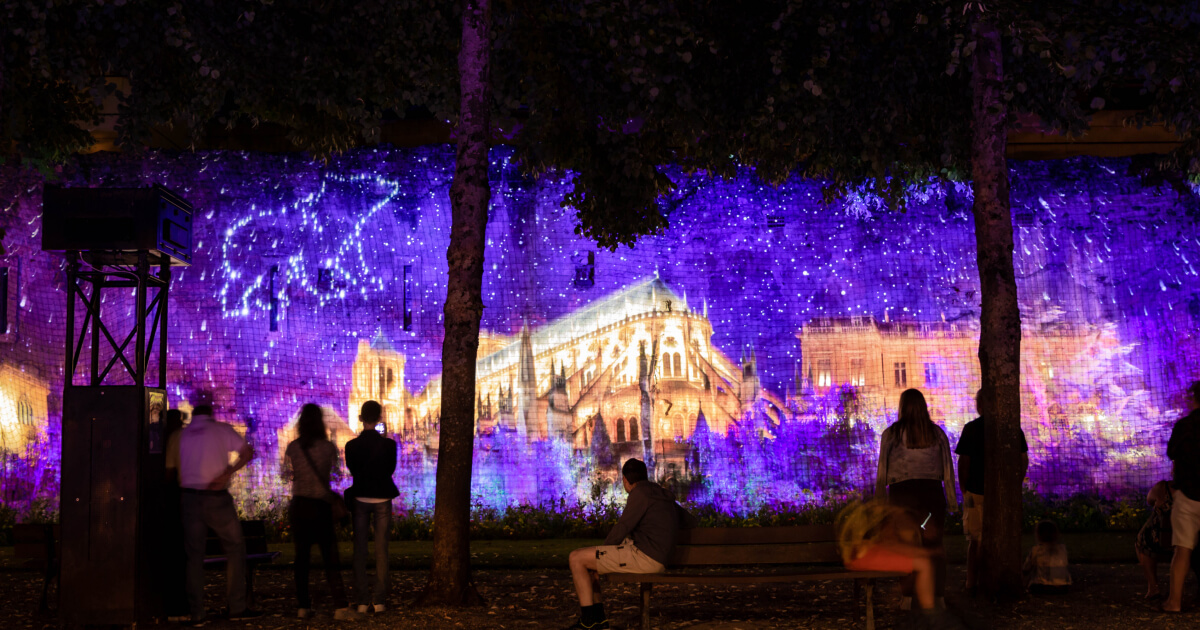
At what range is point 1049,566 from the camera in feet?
26.5

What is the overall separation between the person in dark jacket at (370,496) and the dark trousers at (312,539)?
0.15 meters

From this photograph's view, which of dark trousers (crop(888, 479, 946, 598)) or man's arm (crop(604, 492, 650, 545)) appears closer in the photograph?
man's arm (crop(604, 492, 650, 545))

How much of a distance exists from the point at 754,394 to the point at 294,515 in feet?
23.3

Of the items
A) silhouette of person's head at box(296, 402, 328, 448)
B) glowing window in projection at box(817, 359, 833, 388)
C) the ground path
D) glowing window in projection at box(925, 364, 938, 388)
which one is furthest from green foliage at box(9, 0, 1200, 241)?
the ground path

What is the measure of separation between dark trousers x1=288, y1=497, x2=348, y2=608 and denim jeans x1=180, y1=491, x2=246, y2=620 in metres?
0.43

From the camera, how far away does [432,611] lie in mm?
7562

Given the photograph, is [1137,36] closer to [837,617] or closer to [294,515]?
[837,617]

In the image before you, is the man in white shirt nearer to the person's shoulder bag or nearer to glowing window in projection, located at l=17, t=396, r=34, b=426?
the person's shoulder bag

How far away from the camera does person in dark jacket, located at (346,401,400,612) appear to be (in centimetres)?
760

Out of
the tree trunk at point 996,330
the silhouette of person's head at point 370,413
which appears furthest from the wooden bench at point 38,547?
the tree trunk at point 996,330

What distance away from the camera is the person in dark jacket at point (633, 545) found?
263 inches

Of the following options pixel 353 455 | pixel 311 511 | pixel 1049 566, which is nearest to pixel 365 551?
pixel 311 511

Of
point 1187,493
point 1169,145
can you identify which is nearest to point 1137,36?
point 1187,493

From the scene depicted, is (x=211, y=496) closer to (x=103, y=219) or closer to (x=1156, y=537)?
(x=103, y=219)
